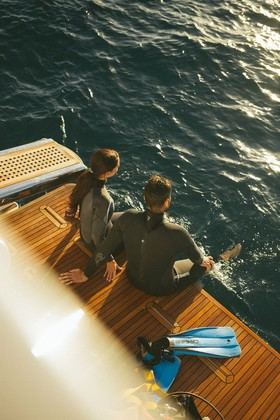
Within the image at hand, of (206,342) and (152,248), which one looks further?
(206,342)

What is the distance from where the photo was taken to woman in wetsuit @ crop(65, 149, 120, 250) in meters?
6.18

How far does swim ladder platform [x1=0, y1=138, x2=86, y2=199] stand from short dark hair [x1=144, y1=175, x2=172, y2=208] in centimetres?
451

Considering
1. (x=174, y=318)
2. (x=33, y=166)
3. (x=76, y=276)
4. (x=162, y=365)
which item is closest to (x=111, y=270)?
(x=76, y=276)

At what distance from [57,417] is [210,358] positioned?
281 cm

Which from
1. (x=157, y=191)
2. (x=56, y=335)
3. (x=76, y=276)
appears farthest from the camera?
(x=76, y=276)

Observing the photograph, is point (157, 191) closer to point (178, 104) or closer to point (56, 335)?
point (56, 335)

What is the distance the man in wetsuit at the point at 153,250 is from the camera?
17.7 ft

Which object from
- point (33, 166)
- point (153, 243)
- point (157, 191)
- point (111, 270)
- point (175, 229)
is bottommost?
point (33, 166)

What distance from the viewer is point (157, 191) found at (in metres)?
5.20

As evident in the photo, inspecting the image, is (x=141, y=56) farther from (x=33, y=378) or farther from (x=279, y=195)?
(x=33, y=378)

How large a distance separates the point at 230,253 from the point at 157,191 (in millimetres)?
4732

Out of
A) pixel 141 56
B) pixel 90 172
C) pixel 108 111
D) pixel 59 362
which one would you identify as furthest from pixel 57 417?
pixel 141 56

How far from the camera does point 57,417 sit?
470 cm

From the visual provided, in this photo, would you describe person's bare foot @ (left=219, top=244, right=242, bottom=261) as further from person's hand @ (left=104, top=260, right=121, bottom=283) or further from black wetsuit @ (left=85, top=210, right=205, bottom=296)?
person's hand @ (left=104, top=260, right=121, bottom=283)
